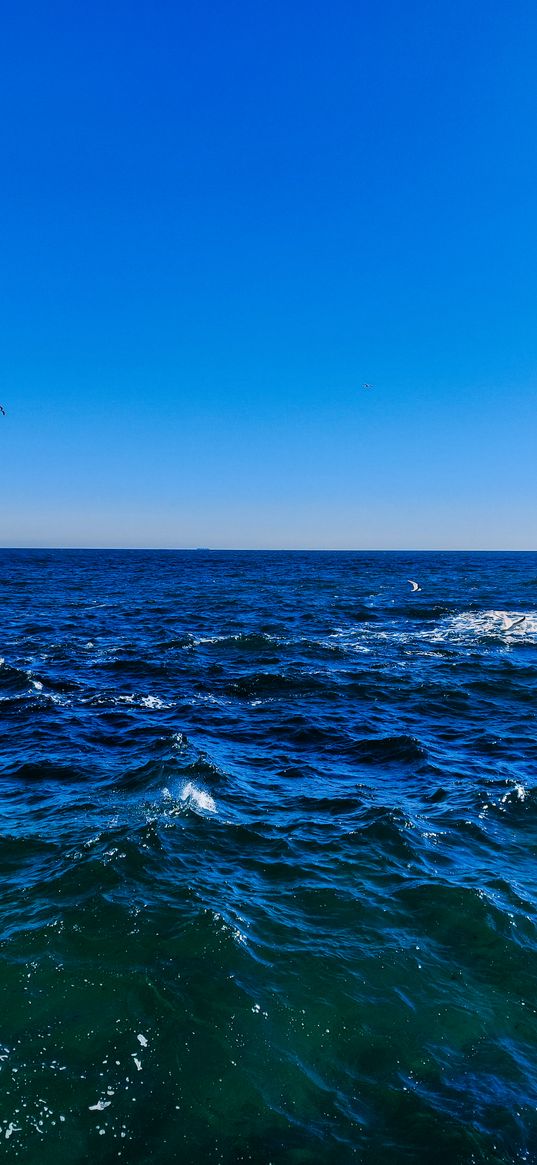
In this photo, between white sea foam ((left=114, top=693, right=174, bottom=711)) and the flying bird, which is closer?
white sea foam ((left=114, top=693, right=174, bottom=711))

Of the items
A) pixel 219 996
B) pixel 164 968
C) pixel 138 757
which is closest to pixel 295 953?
pixel 219 996

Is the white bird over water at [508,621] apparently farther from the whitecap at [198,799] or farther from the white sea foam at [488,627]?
the whitecap at [198,799]

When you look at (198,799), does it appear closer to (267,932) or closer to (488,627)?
(267,932)

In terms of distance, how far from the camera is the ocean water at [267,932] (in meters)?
5.13

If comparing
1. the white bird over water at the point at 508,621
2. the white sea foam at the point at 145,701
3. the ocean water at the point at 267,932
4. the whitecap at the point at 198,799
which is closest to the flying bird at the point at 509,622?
the white bird over water at the point at 508,621

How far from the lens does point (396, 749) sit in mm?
14336

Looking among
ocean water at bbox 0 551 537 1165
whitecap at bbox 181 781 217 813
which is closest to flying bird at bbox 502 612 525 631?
ocean water at bbox 0 551 537 1165

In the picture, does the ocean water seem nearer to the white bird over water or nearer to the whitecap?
the whitecap

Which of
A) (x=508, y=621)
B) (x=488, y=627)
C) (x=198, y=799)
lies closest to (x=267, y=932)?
(x=198, y=799)

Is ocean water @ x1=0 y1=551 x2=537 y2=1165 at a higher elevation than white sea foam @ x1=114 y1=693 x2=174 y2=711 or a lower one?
lower

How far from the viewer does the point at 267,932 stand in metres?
7.45

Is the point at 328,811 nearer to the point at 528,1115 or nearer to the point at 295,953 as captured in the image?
the point at 295,953

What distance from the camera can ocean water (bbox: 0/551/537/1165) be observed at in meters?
5.13

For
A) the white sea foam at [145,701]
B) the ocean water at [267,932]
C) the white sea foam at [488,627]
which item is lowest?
the ocean water at [267,932]
